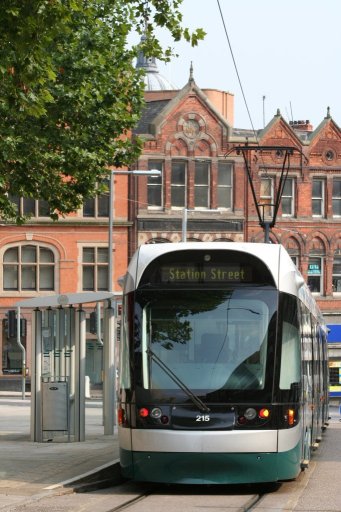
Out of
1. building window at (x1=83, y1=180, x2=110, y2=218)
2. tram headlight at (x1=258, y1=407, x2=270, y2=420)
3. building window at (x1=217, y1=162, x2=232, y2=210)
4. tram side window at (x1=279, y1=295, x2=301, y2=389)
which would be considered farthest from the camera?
building window at (x1=217, y1=162, x2=232, y2=210)

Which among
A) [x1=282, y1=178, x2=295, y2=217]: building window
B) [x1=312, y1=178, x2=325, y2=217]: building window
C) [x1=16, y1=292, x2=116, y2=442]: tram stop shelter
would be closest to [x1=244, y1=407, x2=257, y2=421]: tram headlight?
[x1=16, y1=292, x2=116, y2=442]: tram stop shelter

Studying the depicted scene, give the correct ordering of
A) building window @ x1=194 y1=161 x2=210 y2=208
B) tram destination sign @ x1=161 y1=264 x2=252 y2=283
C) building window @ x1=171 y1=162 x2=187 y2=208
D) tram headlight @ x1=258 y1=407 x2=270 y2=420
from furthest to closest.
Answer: building window @ x1=194 y1=161 x2=210 y2=208 → building window @ x1=171 y1=162 x2=187 y2=208 → tram destination sign @ x1=161 y1=264 x2=252 y2=283 → tram headlight @ x1=258 y1=407 x2=270 y2=420

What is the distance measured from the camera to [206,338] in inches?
627

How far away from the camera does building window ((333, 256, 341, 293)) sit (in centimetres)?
6438

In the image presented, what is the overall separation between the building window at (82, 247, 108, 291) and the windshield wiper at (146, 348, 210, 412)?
45.8m

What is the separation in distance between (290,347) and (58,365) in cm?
821

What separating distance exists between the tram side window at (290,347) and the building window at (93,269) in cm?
4536

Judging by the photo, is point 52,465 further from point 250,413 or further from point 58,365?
point 58,365

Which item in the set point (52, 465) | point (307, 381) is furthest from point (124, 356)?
point (307, 381)

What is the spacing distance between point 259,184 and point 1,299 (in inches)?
513

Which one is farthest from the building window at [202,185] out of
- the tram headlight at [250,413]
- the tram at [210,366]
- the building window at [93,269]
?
the tram headlight at [250,413]

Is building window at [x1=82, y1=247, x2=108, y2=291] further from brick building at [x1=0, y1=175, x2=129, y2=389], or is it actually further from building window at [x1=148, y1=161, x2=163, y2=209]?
building window at [x1=148, y1=161, x2=163, y2=209]

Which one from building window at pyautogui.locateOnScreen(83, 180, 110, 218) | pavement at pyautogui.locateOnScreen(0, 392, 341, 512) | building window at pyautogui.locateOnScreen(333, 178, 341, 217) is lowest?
pavement at pyautogui.locateOnScreen(0, 392, 341, 512)

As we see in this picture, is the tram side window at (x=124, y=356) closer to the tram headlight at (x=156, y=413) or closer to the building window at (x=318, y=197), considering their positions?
the tram headlight at (x=156, y=413)
